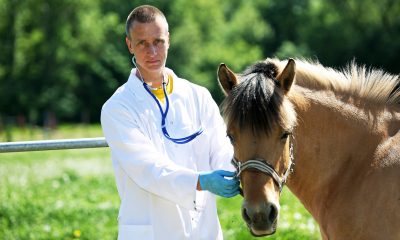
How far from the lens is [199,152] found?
4215 millimetres

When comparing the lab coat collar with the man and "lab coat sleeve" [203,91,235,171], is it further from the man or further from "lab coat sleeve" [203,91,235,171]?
"lab coat sleeve" [203,91,235,171]

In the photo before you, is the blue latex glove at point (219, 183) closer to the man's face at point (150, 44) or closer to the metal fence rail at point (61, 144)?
the man's face at point (150, 44)

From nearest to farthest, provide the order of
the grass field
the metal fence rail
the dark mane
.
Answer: the dark mane, the metal fence rail, the grass field

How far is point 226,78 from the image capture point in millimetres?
3904

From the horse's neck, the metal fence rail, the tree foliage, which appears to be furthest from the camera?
the tree foliage

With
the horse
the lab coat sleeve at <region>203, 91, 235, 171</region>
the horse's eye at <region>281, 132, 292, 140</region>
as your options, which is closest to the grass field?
the lab coat sleeve at <region>203, 91, 235, 171</region>

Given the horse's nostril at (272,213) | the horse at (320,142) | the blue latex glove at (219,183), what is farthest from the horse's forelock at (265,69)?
the horse's nostril at (272,213)

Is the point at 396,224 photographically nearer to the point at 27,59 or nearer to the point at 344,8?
the point at 27,59

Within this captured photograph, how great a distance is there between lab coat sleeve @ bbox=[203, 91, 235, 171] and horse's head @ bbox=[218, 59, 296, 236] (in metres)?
0.43

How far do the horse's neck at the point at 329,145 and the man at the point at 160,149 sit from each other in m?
0.53

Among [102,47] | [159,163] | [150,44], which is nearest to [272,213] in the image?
[159,163]

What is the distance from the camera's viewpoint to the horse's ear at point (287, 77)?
378 cm

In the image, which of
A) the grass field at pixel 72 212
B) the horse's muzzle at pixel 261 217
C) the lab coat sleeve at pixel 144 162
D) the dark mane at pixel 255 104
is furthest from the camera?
the grass field at pixel 72 212

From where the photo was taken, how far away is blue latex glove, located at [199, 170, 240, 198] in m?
3.72
